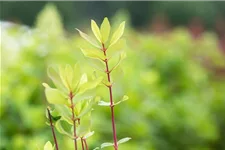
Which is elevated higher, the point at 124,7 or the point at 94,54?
the point at 124,7

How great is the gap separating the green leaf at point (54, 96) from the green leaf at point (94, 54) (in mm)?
72

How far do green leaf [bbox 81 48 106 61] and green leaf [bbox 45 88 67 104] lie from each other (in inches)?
2.8

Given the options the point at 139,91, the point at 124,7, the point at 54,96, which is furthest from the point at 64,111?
the point at 124,7

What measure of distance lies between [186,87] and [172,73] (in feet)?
0.55

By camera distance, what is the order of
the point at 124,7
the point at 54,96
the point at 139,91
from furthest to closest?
the point at 124,7, the point at 139,91, the point at 54,96

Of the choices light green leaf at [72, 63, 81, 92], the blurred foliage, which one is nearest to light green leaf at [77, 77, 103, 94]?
light green leaf at [72, 63, 81, 92]

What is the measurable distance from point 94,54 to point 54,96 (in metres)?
0.09

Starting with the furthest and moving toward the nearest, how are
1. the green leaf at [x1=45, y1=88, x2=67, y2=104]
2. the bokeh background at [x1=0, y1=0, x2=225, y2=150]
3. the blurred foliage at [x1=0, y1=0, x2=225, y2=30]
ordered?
1. the blurred foliage at [x1=0, y1=0, x2=225, y2=30]
2. the bokeh background at [x1=0, y1=0, x2=225, y2=150]
3. the green leaf at [x1=45, y1=88, x2=67, y2=104]

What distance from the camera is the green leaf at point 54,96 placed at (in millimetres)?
744

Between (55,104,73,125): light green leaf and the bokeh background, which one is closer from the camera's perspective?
(55,104,73,125): light green leaf

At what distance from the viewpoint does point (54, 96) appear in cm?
75

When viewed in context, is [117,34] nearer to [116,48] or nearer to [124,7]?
[116,48]

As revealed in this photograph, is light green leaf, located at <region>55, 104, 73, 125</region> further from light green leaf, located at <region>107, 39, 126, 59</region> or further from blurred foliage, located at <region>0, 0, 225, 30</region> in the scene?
blurred foliage, located at <region>0, 0, 225, 30</region>

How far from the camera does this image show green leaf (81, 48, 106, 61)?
80cm
